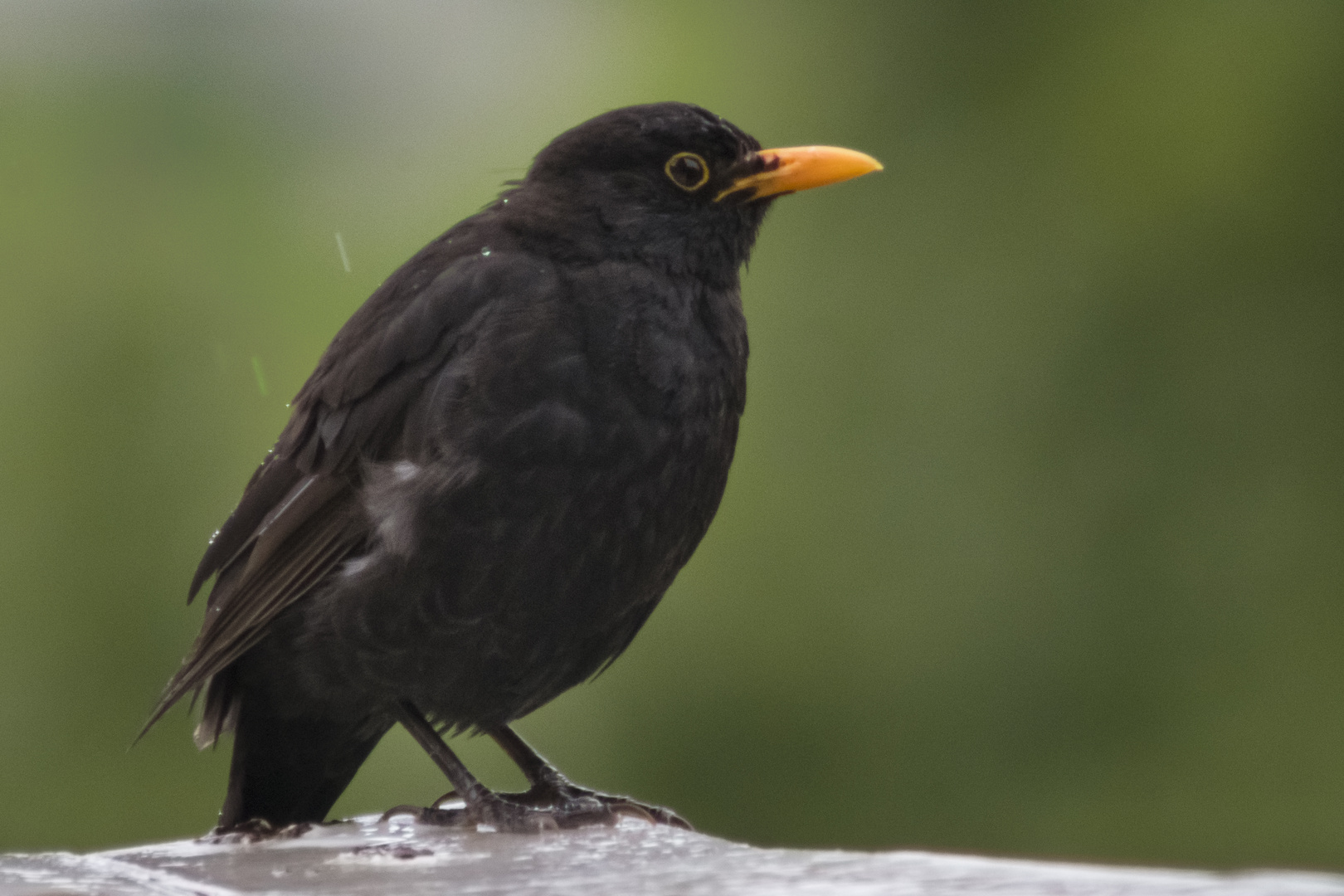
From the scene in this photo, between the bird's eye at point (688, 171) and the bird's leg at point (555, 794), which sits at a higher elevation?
the bird's eye at point (688, 171)

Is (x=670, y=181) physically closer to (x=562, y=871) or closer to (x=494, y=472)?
(x=494, y=472)

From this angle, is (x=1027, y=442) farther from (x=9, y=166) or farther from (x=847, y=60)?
(x=9, y=166)

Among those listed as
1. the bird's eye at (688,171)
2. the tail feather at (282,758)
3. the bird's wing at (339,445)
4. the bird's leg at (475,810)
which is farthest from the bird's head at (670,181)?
the tail feather at (282,758)

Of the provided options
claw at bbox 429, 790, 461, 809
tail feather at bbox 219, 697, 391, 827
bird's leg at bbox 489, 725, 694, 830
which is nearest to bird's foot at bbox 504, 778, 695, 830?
bird's leg at bbox 489, 725, 694, 830

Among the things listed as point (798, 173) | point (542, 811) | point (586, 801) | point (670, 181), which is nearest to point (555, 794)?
point (586, 801)

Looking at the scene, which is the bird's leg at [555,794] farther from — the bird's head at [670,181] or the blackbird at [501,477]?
the bird's head at [670,181]

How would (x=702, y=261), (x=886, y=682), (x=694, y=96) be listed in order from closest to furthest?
(x=702, y=261) → (x=886, y=682) → (x=694, y=96)

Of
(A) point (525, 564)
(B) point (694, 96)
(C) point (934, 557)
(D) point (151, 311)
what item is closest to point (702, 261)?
(A) point (525, 564)
